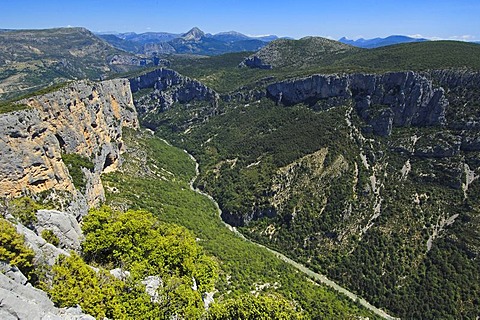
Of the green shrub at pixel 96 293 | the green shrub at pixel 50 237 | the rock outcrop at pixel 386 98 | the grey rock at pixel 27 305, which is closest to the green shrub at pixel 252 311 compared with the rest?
the green shrub at pixel 96 293

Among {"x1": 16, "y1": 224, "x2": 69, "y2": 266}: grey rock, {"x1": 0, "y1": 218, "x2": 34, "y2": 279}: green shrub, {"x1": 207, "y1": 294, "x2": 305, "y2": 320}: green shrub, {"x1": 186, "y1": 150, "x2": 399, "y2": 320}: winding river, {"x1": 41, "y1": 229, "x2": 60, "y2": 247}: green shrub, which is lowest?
{"x1": 186, "y1": 150, "x2": 399, "y2": 320}: winding river

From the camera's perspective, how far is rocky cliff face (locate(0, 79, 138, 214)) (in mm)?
63344

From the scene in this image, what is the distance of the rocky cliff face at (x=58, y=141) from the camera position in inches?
2494

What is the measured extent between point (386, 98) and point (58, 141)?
13454 centimetres

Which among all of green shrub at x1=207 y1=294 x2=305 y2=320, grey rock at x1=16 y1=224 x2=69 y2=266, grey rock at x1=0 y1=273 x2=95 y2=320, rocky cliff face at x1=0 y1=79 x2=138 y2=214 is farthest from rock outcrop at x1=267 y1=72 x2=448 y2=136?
grey rock at x1=0 y1=273 x2=95 y2=320

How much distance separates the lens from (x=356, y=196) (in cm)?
13300

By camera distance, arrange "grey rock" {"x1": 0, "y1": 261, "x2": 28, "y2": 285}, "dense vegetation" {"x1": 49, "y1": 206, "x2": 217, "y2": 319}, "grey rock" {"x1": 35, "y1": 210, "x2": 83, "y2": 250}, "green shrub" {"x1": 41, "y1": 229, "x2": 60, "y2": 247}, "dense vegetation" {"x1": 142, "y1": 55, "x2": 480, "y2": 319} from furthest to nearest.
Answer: "dense vegetation" {"x1": 142, "y1": 55, "x2": 480, "y2": 319} < "grey rock" {"x1": 35, "y1": 210, "x2": 83, "y2": 250} < "green shrub" {"x1": 41, "y1": 229, "x2": 60, "y2": 247} < "dense vegetation" {"x1": 49, "y1": 206, "x2": 217, "y2": 319} < "grey rock" {"x1": 0, "y1": 261, "x2": 28, "y2": 285}

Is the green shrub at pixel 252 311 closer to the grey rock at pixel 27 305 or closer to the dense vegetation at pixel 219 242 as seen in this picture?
the grey rock at pixel 27 305

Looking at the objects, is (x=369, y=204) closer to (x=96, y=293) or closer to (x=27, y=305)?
(x=96, y=293)

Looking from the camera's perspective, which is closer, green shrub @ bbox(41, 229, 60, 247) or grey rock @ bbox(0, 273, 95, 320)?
grey rock @ bbox(0, 273, 95, 320)

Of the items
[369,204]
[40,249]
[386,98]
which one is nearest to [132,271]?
[40,249]

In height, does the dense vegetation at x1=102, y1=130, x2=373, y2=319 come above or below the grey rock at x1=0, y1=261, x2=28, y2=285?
below

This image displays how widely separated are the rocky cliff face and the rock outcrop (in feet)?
336

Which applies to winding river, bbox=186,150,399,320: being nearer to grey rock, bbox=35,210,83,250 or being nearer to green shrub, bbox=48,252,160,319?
grey rock, bbox=35,210,83,250
